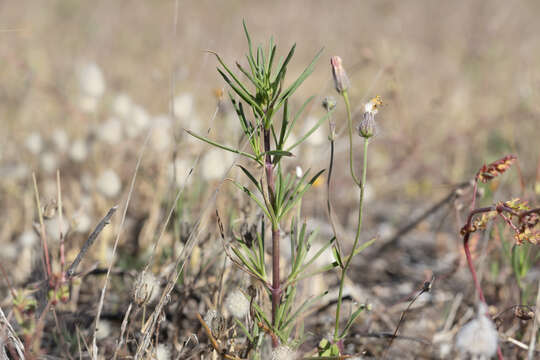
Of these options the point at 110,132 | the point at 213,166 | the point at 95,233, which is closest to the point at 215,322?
the point at 95,233

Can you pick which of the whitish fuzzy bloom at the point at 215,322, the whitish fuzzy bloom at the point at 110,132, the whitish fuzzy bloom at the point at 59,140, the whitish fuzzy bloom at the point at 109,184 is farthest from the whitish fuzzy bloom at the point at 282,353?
the whitish fuzzy bloom at the point at 59,140

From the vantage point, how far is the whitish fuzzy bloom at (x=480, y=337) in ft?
2.96

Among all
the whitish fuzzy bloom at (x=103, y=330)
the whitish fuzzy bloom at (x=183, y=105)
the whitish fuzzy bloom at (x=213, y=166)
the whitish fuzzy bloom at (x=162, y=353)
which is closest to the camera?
the whitish fuzzy bloom at (x=162, y=353)

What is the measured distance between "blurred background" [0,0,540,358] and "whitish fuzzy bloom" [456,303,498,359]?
61cm

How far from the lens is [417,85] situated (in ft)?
14.5

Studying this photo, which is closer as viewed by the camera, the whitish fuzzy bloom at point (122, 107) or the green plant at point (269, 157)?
the green plant at point (269, 157)

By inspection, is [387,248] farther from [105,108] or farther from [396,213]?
[105,108]

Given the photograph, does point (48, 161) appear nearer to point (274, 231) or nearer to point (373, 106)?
point (274, 231)

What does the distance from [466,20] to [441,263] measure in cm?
465

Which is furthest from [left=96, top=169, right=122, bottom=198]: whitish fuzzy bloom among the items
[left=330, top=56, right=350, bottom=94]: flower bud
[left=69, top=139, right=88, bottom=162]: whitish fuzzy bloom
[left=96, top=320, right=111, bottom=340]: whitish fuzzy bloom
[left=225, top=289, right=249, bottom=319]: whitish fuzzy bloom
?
[left=330, top=56, right=350, bottom=94]: flower bud

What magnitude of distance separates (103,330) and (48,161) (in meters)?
1.31

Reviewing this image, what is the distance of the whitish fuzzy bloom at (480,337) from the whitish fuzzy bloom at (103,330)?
1023 millimetres

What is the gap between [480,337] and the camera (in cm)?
90

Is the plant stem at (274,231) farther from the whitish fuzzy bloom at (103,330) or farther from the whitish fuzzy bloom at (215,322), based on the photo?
the whitish fuzzy bloom at (103,330)
